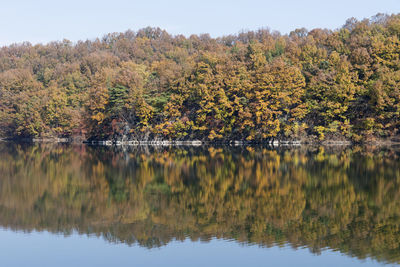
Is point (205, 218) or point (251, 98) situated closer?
point (205, 218)

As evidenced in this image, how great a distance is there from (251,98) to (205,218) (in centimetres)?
4139

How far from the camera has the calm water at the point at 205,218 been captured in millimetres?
11883

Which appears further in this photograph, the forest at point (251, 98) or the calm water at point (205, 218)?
the forest at point (251, 98)

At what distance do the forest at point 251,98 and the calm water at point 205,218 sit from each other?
2691cm

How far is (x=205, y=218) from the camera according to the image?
→ 1528cm

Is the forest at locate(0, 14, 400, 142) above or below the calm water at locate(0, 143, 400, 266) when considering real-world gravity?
above

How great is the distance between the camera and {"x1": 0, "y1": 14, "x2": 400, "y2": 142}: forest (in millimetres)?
51844

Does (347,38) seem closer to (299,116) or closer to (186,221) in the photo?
(299,116)

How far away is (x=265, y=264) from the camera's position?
11.1 meters

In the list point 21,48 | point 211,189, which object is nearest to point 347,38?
→ point 211,189

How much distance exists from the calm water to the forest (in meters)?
26.9

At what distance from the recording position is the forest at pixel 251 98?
51844 mm

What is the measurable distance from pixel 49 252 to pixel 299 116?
43.6 m

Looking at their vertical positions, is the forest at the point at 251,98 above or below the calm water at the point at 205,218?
above
